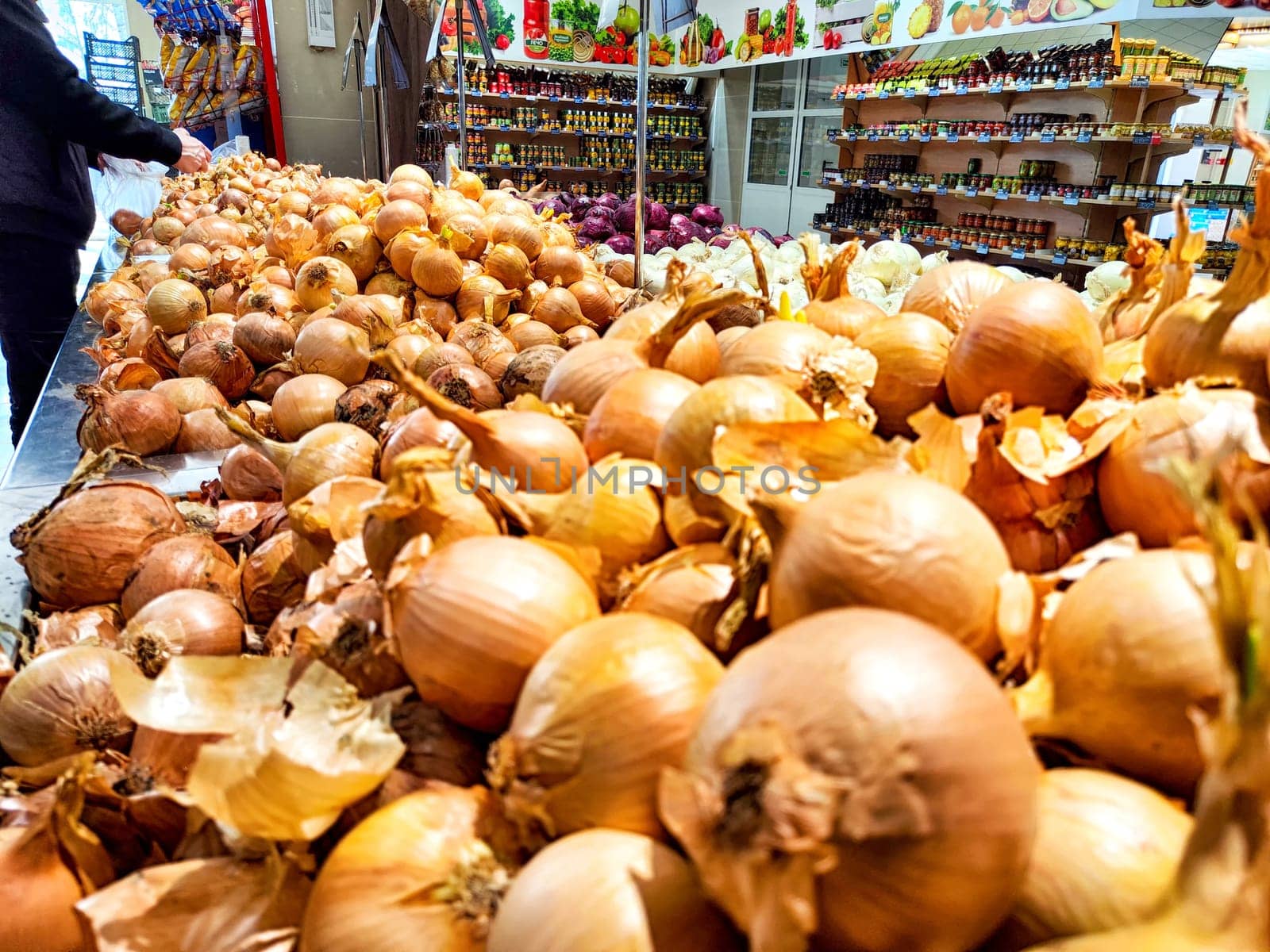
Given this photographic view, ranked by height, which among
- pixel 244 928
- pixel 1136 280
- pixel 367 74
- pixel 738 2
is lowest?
pixel 244 928

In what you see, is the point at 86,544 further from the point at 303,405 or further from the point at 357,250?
the point at 357,250

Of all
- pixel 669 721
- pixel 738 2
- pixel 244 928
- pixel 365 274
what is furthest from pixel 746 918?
pixel 738 2

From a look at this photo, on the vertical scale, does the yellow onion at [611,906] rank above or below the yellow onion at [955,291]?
below

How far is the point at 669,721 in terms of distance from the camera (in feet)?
1.98

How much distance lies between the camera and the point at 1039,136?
5336 millimetres

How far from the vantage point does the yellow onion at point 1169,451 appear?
75 centimetres

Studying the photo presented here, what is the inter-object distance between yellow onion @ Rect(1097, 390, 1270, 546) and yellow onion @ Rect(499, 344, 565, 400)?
1144mm

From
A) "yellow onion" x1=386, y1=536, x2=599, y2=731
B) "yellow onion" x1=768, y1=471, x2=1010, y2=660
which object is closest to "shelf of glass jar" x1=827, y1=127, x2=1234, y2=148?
"yellow onion" x1=768, y1=471, x2=1010, y2=660

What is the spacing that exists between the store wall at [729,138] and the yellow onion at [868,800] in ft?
32.2

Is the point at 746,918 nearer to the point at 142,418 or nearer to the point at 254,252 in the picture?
the point at 142,418

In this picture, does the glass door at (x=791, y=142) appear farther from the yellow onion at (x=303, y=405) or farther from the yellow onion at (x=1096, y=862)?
the yellow onion at (x=1096, y=862)

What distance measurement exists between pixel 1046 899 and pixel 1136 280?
1021mm

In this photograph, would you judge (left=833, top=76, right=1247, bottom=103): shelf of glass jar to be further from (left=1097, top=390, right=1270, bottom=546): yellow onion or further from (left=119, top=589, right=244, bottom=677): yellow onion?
(left=119, top=589, right=244, bottom=677): yellow onion

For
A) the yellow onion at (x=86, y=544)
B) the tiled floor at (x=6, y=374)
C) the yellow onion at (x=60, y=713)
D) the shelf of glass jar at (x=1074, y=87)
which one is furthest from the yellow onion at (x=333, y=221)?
the shelf of glass jar at (x=1074, y=87)
